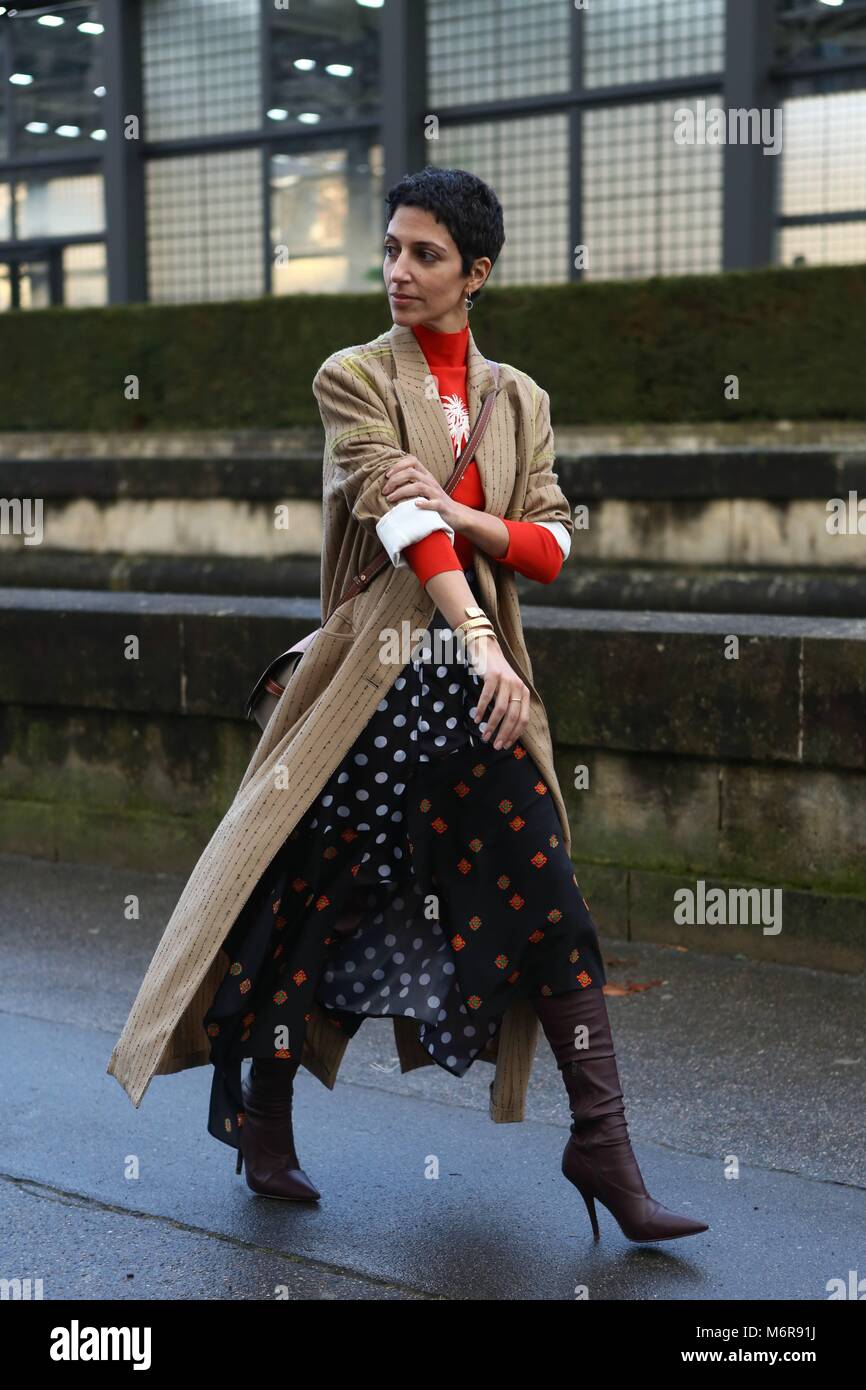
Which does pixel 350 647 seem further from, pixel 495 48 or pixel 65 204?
pixel 65 204

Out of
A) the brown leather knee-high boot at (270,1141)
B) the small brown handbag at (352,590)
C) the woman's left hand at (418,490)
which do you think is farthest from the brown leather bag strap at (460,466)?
the brown leather knee-high boot at (270,1141)

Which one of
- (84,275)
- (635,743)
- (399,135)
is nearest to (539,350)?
(635,743)

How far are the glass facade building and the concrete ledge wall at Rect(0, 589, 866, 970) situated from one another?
25.2ft

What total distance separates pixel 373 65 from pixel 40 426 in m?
7.62

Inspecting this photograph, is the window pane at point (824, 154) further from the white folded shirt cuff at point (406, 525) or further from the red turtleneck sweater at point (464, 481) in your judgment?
the white folded shirt cuff at point (406, 525)

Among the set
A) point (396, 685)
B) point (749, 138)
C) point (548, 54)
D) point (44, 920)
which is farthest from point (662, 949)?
point (548, 54)

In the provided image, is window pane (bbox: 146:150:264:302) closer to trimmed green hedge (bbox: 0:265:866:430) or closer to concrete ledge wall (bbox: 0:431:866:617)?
trimmed green hedge (bbox: 0:265:866:430)

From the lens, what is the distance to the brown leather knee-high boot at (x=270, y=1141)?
387cm

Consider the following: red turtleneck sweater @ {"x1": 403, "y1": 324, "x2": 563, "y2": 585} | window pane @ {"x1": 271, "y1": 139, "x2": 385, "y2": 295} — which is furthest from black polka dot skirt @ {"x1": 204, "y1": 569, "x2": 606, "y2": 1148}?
window pane @ {"x1": 271, "y1": 139, "x2": 385, "y2": 295}

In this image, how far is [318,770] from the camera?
11.7 feet

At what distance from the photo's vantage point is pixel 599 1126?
11.7 feet

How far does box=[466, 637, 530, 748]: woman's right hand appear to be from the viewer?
131 inches

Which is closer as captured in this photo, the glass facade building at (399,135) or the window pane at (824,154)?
the window pane at (824,154)

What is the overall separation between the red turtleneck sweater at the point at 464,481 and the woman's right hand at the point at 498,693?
21 centimetres
